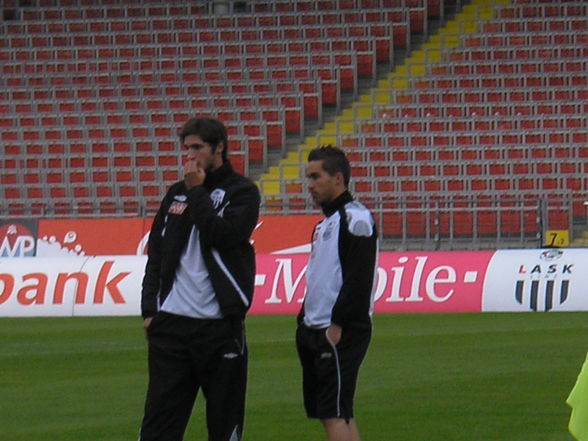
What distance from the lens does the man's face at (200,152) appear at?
6.97 meters

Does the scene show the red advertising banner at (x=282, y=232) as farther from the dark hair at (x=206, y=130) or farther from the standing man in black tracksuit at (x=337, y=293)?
the dark hair at (x=206, y=130)

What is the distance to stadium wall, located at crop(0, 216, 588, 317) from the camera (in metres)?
20.7

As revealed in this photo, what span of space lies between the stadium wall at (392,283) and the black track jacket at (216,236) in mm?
14002

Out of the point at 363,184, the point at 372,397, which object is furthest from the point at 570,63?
the point at 372,397

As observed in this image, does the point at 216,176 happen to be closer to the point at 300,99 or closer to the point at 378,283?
the point at 378,283

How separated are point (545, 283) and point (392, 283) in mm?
2143

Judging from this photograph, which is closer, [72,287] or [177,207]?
[177,207]

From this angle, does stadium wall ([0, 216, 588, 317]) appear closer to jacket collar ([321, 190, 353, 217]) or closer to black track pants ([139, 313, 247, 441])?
jacket collar ([321, 190, 353, 217])

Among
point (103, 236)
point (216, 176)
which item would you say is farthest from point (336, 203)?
point (103, 236)

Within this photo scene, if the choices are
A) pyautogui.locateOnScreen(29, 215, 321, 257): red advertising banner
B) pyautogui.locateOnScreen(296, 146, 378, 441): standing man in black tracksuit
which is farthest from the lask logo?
pyautogui.locateOnScreen(296, 146, 378, 441): standing man in black tracksuit

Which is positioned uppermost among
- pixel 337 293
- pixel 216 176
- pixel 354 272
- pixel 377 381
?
pixel 216 176

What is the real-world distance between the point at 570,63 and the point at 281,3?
7176 millimetres

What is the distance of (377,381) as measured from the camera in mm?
13078

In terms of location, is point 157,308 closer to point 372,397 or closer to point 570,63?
point 372,397
